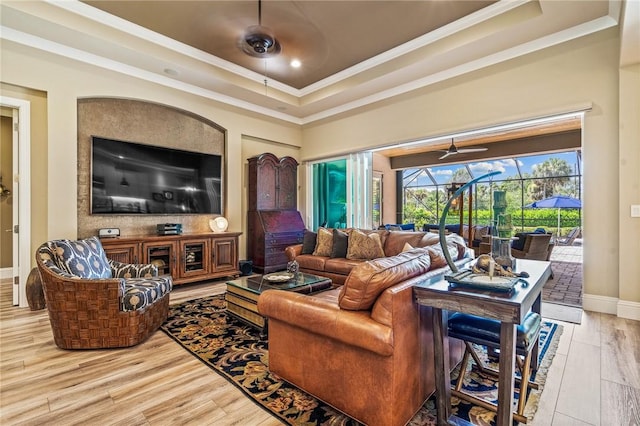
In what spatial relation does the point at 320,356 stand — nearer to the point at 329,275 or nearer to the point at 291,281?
the point at 291,281

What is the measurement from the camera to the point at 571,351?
→ 248 centimetres

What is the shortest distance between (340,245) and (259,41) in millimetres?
2877

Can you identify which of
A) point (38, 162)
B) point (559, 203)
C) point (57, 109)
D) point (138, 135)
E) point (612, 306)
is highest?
point (57, 109)

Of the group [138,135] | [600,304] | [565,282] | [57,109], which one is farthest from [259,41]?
[565,282]

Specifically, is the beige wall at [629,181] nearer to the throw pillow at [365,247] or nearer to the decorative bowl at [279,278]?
the throw pillow at [365,247]

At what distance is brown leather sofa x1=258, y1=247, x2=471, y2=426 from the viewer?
148 centimetres

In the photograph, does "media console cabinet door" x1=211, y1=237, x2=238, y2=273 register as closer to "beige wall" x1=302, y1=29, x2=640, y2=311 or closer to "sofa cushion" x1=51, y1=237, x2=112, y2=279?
"sofa cushion" x1=51, y1=237, x2=112, y2=279

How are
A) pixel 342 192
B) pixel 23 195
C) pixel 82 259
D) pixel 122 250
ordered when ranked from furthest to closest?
pixel 342 192 → pixel 122 250 → pixel 23 195 → pixel 82 259

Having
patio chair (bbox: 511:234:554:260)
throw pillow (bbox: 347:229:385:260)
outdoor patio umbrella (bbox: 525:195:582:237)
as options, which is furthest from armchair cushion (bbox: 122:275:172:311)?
outdoor patio umbrella (bbox: 525:195:582:237)

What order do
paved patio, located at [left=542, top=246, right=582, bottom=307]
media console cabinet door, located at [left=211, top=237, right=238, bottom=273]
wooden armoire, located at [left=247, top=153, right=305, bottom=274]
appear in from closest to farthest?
paved patio, located at [left=542, top=246, right=582, bottom=307] < media console cabinet door, located at [left=211, top=237, right=238, bottom=273] < wooden armoire, located at [left=247, top=153, right=305, bottom=274]

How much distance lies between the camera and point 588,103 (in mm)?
3363

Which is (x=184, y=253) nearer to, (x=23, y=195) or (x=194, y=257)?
(x=194, y=257)

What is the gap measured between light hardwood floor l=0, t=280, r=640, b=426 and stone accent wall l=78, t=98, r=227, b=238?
183 cm

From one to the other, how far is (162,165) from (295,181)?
261cm
